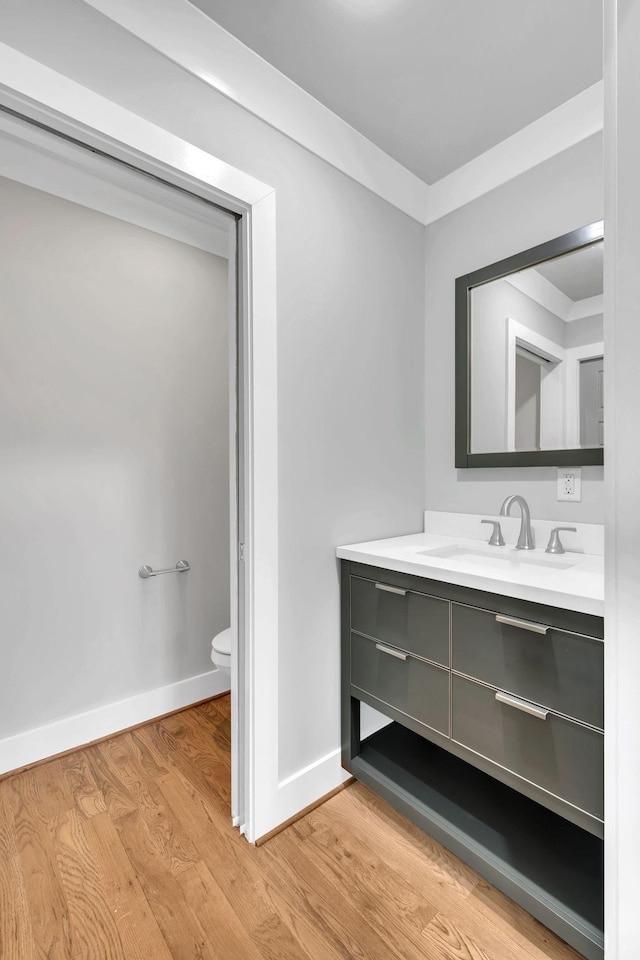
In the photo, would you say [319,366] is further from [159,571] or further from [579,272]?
[159,571]

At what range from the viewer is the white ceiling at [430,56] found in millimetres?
1289

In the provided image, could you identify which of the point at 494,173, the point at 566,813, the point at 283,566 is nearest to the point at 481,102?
the point at 494,173

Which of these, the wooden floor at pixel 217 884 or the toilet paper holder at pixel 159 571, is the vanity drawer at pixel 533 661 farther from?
the toilet paper holder at pixel 159 571

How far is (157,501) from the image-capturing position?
7.32 ft

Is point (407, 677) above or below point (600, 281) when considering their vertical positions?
below

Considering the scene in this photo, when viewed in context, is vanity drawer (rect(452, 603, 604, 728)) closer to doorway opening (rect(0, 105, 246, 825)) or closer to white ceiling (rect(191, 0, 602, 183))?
doorway opening (rect(0, 105, 246, 825))

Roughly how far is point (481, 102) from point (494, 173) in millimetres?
277

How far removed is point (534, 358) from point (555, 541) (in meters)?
0.70

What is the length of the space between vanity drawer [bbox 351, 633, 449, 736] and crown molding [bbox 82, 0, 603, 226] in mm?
1793

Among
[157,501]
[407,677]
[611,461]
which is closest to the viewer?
[611,461]

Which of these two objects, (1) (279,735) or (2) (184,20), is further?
(1) (279,735)

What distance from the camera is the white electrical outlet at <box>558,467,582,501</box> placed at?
1600 millimetres

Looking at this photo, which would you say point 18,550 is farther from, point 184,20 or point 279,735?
point 184,20

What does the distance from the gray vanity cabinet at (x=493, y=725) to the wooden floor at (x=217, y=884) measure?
0.32 ft
